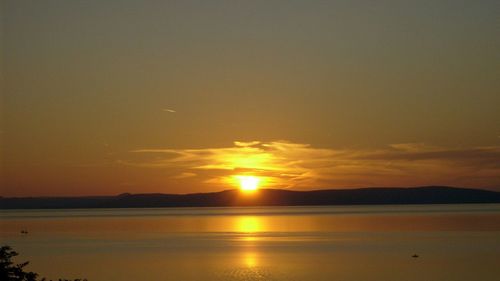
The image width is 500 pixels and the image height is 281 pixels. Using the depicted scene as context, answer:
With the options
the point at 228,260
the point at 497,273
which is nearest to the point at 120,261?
the point at 228,260

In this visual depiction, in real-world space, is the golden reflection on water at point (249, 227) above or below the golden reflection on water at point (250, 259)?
above

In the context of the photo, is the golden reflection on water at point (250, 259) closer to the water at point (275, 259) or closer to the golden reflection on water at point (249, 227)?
the water at point (275, 259)

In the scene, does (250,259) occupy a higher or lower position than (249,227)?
lower

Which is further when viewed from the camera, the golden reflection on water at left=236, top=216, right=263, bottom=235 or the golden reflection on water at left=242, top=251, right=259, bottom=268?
the golden reflection on water at left=236, top=216, right=263, bottom=235

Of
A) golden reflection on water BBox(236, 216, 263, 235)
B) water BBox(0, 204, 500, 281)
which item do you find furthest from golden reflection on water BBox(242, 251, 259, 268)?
golden reflection on water BBox(236, 216, 263, 235)

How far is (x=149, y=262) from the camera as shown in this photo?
146 feet

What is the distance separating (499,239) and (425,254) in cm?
1472

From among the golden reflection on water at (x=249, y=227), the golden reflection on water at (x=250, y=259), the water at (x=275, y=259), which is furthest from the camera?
the golden reflection on water at (x=249, y=227)

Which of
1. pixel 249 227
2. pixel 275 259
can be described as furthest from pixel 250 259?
pixel 249 227

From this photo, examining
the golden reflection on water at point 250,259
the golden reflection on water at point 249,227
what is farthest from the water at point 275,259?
the golden reflection on water at point 249,227

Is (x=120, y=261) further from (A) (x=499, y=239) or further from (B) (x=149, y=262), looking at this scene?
(A) (x=499, y=239)

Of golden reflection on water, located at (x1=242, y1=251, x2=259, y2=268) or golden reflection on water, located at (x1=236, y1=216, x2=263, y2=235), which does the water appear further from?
golden reflection on water, located at (x1=236, y1=216, x2=263, y2=235)

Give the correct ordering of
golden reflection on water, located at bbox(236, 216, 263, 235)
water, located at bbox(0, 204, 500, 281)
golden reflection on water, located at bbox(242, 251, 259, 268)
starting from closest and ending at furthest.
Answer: water, located at bbox(0, 204, 500, 281)
golden reflection on water, located at bbox(242, 251, 259, 268)
golden reflection on water, located at bbox(236, 216, 263, 235)

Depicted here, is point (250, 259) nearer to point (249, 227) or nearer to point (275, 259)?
point (275, 259)
